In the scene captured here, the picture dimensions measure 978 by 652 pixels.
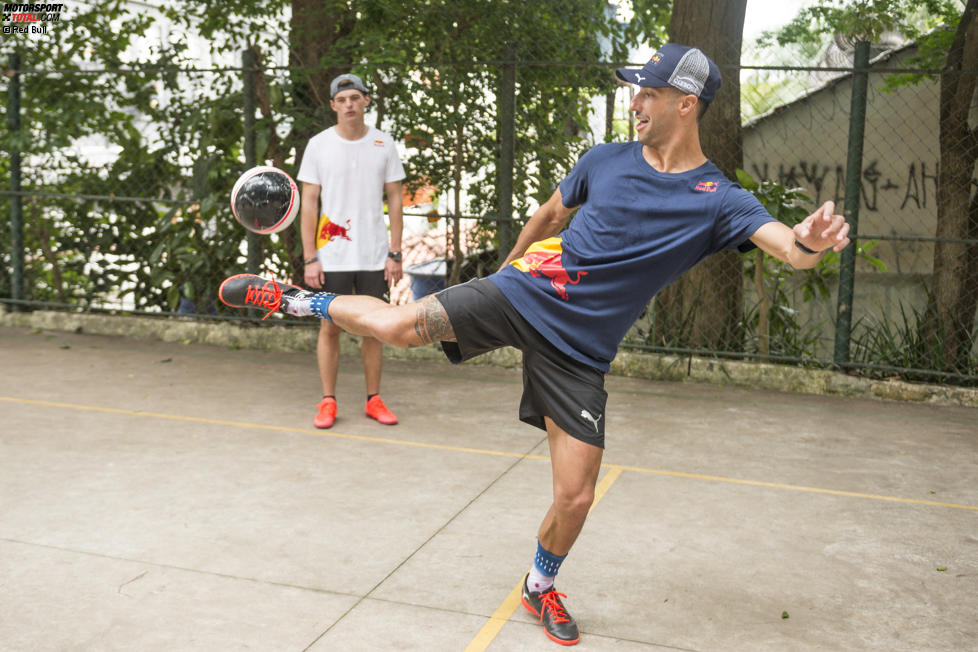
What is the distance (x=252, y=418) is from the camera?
643cm

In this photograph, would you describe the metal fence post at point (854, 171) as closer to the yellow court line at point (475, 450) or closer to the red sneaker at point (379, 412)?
the yellow court line at point (475, 450)

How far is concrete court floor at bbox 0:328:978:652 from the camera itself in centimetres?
355

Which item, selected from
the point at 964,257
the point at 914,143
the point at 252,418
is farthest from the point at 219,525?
the point at 914,143

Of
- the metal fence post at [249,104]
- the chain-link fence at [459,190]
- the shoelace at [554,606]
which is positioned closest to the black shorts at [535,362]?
the shoelace at [554,606]

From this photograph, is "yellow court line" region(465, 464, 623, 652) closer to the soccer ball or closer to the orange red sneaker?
the orange red sneaker

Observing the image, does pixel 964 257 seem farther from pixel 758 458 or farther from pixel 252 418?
pixel 252 418

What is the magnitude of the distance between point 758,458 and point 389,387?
2904 mm

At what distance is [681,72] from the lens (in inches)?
131

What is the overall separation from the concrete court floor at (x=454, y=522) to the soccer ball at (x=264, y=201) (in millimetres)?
1383

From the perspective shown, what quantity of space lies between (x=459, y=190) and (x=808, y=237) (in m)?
5.67

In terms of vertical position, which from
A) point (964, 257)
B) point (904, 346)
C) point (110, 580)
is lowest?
point (110, 580)

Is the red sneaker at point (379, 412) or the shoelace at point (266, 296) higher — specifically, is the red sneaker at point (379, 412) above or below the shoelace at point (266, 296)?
below

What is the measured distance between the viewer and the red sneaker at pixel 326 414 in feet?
20.3

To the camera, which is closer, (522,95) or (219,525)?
(219,525)
